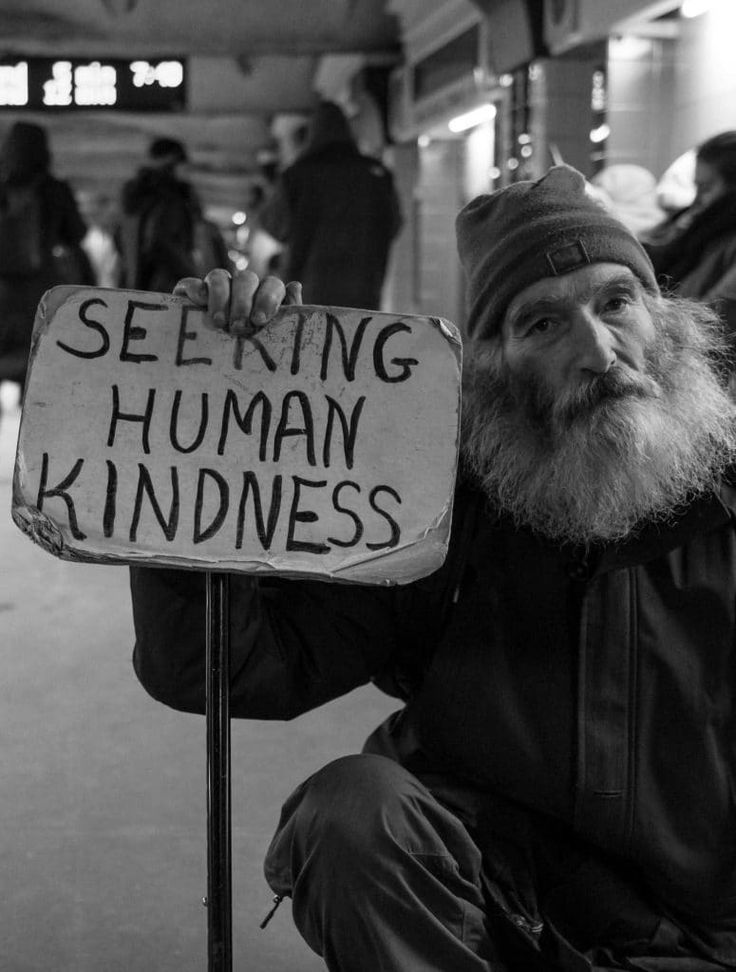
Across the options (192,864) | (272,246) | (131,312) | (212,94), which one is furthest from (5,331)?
(272,246)

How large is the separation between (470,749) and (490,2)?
5627 mm

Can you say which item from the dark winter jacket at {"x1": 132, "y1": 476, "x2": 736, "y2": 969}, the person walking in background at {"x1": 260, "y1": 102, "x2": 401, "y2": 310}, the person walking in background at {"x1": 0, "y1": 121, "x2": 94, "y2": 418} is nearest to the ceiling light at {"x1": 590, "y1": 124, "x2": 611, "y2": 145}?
the person walking in background at {"x1": 260, "y1": 102, "x2": 401, "y2": 310}

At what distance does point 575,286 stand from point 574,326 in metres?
0.07

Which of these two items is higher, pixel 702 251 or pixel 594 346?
pixel 702 251

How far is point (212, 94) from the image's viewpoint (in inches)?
523

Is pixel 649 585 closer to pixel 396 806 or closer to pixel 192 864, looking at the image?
pixel 396 806

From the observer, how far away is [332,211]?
632 centimetres

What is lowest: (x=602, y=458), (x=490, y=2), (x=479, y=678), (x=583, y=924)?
(x=583, y=924)

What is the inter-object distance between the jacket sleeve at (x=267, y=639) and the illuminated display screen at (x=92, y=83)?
22.1 ft

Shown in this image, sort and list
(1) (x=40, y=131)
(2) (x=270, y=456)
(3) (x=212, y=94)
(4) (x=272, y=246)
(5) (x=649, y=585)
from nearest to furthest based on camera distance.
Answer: (2) (x=270, y=456) → (5) (x=649, y=585) → (1) (x=40, y=131) → (3) (x=212, y=94) → (4) (x=272, y=246)

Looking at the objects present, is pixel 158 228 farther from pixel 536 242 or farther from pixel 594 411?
pixel 594 411

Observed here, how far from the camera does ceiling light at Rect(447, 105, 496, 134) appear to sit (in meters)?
7.86

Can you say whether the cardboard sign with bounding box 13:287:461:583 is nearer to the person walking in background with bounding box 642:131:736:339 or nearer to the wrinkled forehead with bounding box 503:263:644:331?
the wrinkled forehead with bounding box 503:263:644:331

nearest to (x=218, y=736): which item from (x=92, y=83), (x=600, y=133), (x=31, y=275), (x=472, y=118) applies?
(x=600, y=133)
